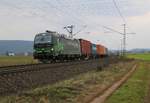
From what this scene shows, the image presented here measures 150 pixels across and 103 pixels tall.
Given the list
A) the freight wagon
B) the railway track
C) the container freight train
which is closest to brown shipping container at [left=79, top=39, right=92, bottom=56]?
the container freight train

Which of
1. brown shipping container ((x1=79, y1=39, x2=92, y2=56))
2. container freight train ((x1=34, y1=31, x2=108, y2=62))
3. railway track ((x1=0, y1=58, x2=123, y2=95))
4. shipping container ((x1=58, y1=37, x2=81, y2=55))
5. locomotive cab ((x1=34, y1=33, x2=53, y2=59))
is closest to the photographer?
railway track ((x1=0, y1=58, x2=123, y2=95))

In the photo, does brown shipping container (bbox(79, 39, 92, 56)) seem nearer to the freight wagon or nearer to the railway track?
the freight wagon

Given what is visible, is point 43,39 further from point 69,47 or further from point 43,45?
point 69,47

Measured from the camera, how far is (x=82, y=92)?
19.8 metres

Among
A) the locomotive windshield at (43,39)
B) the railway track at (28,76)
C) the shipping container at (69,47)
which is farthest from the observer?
the shipping container at (69,47)

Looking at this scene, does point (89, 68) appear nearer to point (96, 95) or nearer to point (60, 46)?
point (60, 46)

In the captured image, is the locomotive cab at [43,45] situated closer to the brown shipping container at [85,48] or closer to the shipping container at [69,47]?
the shipping container at [69,47]

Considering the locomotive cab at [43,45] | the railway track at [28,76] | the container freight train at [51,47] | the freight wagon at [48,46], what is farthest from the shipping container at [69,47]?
the railway track at [28,76]

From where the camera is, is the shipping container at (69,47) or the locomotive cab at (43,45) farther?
the shipping container at (69,47)

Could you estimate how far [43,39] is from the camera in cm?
4153

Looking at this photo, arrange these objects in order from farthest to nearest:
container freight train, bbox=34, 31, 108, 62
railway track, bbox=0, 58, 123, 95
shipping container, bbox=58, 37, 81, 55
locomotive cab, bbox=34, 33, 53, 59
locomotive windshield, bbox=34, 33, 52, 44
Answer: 1. shipping container, bbox=58, 37, 81, 55
2. locomotive windshield, bbox=34, 33, 52, 44
3. container freight train, bbox=34, 31, 108, 62
4. locomotive cab, bbox=34, 33, 53, 59
5. railway track, bbox=0, 58, 123, 95

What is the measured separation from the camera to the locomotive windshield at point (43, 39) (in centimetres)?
4138

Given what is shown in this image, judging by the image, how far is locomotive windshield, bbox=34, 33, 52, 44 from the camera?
41.4 m

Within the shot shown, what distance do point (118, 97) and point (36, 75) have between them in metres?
6.62
